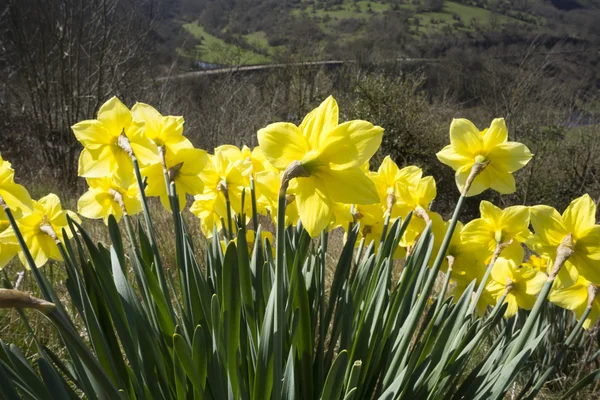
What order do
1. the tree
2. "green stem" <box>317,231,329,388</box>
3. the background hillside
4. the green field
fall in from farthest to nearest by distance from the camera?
the green field < the background hillside < the tree < "green stem" <box>317,231,329,388</box>

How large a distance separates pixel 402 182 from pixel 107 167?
2.57 feet

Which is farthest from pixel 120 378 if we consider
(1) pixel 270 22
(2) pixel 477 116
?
(1) pixel 270 22

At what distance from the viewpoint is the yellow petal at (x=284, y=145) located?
32.3 inches

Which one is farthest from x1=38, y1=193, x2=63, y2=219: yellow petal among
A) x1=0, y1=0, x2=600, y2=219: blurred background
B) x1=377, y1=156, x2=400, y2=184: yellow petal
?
x1=0, y1=0, x2=600, y2=219: blurred background

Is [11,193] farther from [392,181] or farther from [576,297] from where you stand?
[576,297]

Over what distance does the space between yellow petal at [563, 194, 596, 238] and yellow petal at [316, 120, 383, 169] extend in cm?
51

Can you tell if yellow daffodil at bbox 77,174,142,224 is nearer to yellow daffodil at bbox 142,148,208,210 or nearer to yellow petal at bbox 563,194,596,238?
yellow daffodil at bbox 142,148,208,210

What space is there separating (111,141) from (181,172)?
19 cm

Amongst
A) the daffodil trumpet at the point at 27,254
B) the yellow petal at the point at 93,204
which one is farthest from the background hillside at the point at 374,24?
the daffodil trumpet at the point at 27,254

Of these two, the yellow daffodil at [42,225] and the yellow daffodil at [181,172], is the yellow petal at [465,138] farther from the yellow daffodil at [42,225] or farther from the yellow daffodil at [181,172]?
the yellow daffodil at [42,225]

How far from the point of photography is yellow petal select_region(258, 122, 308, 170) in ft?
2.69

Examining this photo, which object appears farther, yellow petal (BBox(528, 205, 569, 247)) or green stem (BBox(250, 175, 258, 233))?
green stem (BBox(250, 175, 258, 233))

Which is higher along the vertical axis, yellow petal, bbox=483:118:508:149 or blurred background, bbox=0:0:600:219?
yellow petal, bbox=483:118:508:149

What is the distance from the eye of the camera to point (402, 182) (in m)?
1.25
